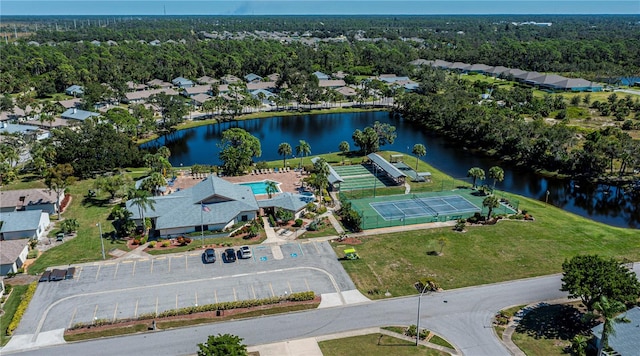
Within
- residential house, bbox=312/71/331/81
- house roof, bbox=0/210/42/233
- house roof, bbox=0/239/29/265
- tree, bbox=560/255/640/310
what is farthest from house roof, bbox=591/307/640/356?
residential house, bbox=312/71/331/81

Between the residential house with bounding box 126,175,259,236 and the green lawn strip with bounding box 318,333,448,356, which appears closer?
the green lawn strip with bounding box 318,333,448,356

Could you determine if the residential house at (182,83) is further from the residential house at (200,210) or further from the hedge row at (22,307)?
the hedge row at (22,307)

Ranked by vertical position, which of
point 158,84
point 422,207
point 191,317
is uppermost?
point 158,84

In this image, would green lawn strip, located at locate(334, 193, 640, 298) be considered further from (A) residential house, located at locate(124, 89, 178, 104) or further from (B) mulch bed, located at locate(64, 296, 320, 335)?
(A) residential house, located at locate(124, 89, 178, 104)

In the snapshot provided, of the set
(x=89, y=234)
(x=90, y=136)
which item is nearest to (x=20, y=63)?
(x=90, y=136)

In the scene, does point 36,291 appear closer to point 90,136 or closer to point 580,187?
point 90,136

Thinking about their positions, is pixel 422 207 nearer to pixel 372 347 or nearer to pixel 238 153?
pixel 372 347

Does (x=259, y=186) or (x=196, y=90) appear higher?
(x=196, y=90)

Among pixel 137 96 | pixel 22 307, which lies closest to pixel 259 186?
pixel 22 307
